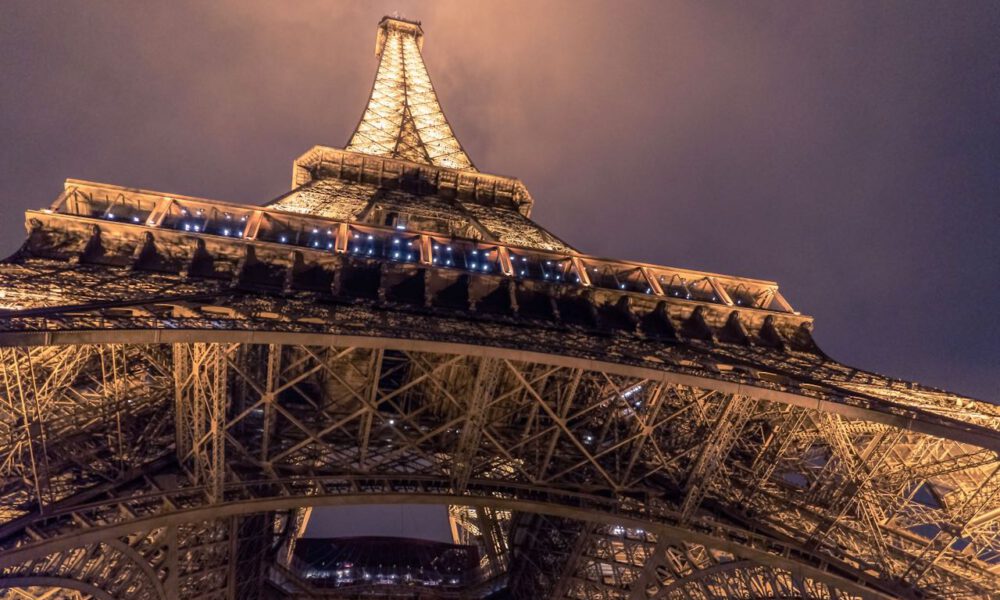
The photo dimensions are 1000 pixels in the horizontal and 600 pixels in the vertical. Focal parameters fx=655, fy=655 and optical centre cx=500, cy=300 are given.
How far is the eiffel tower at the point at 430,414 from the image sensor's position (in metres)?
12.2

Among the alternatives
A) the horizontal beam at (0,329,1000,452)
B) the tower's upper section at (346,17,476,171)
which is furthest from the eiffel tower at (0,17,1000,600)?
the tower's upper section at (346,17,476,171)

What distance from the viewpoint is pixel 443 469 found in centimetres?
1587

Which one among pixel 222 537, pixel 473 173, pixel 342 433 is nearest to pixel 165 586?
pixel 222 537

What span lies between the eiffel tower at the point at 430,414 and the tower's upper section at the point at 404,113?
19120mm

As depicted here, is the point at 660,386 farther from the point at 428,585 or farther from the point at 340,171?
the point at 340,171

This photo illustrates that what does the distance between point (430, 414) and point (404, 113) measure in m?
31.0

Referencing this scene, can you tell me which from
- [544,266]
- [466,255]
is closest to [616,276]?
[544,266]

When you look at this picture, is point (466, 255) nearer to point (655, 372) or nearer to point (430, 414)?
point (430, 414)

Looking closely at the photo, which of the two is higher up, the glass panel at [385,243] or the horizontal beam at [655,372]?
→ the glass panel at [385,243]

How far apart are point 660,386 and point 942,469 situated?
6217 mm

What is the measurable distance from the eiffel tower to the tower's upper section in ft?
62.7

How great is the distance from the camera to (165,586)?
15.0m

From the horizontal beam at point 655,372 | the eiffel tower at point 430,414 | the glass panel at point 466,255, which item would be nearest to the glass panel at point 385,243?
the eiffel tower at point 430,414

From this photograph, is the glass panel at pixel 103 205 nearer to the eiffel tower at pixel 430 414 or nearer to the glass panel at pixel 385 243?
the eiffel tower at pixel 430 414
